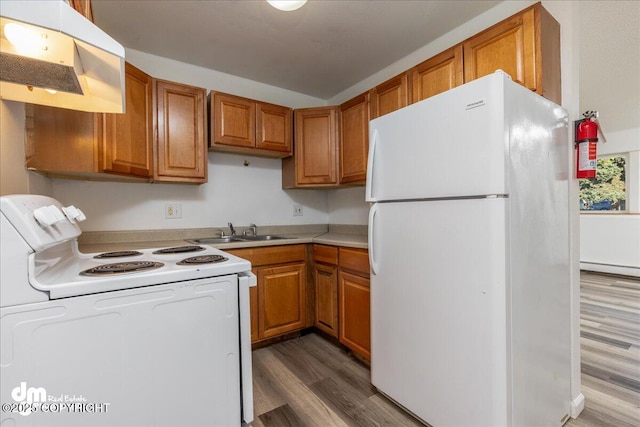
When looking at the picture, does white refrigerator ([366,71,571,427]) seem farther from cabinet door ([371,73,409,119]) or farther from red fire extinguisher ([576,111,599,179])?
cabinet door ([371,73,409,119])

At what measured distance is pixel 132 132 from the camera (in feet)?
6.09

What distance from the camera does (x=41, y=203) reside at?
3.36 ft

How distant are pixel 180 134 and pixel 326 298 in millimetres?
1702

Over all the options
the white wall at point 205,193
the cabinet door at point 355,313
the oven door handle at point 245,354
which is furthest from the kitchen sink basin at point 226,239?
the oven door handle at point 245,354

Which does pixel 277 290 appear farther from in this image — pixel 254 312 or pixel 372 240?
pixel 372 240

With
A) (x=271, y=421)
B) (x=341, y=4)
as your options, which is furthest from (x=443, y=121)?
(x=271, y=421)

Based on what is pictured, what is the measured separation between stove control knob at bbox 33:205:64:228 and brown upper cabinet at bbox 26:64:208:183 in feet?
2.68

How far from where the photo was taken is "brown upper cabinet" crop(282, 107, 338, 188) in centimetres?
261

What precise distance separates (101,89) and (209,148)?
1.23 metres

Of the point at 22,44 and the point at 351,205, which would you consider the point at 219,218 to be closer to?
the point at 351,205

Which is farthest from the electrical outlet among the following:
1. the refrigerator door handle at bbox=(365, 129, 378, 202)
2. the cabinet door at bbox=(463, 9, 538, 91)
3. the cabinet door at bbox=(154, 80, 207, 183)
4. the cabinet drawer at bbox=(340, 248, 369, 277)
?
the cabinet door at bbox=(463, 9, 538, 91)

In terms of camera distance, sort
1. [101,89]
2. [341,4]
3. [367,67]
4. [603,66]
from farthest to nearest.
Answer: [603,66]
[367,67]
[341,4]
[101,89]

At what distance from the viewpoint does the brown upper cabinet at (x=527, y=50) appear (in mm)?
1359

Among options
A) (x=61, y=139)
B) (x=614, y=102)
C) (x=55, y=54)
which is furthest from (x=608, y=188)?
(x=61, y=139)
